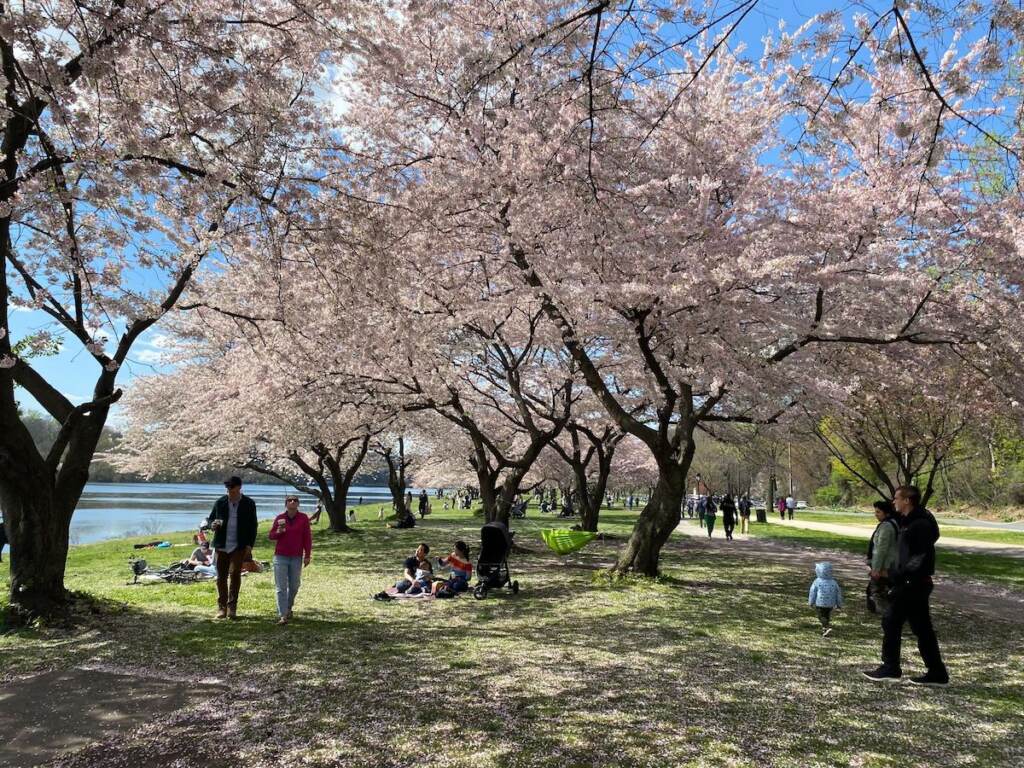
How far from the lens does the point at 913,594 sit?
5289 millimetres

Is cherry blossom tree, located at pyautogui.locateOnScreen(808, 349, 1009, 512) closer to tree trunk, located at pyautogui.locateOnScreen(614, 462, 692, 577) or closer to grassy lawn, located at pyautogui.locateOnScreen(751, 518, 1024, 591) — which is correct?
grassy lawn, located at pyautogui.locateOnScreen(751, 518, 1024, 591)

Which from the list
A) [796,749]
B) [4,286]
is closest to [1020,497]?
[796,749]

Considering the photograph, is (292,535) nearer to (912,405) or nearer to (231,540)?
(231,540)

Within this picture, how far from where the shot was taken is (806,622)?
7984mm

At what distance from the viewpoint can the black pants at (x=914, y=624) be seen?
5.27 meters

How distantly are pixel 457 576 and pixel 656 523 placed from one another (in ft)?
12.3

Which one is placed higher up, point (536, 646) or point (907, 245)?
point (907, 245)

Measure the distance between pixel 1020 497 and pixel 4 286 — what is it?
157 feet

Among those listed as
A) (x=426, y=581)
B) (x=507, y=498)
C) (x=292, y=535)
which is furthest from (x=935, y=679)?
(x=507, y=498)

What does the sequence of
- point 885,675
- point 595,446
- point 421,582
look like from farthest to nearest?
point 595,446
point 421,582
point 885,675

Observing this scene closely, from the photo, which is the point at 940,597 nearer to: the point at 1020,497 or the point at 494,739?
the point at 494,739

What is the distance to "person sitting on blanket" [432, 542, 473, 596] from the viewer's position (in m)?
9.25

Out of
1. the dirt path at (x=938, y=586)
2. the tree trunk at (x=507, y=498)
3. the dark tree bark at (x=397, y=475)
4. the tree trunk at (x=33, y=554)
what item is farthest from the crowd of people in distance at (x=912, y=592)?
the dark tree bark at (x=397, y=475)

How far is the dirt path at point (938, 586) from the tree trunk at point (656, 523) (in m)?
3.21
